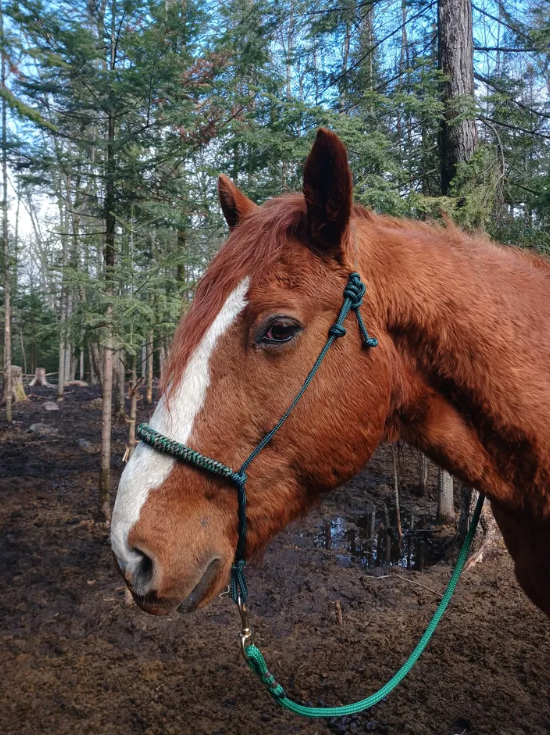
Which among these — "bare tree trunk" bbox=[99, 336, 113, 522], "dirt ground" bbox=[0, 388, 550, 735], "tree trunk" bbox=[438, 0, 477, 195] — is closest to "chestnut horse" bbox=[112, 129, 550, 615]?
"dirt ground" bbox=[0, 388, 550, 735]

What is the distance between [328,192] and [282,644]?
4.39 metres

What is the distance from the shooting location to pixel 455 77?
5332 millimetres

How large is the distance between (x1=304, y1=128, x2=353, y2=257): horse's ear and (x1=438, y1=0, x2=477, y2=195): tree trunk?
4486mm

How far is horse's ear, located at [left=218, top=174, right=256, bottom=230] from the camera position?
6.59 ft

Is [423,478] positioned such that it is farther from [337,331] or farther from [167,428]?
[167,428]

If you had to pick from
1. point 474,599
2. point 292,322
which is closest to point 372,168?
point 292,322

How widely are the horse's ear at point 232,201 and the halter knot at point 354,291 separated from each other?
676mm

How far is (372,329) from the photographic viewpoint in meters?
1.67

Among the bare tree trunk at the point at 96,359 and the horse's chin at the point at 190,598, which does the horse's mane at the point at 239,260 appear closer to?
the horse's chin at the point at 190,598

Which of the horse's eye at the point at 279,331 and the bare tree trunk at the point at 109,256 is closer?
the horse's eye at the point at 279,331

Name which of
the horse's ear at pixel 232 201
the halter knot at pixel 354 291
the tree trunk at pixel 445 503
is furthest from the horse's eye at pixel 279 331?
the tree trunk at pixel 445 503

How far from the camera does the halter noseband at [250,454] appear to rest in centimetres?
146

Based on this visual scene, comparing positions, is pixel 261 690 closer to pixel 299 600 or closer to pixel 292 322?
pixel 299 600

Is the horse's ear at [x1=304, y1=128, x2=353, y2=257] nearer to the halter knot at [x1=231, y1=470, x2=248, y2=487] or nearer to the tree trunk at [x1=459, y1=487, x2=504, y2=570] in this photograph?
the halter knot at [x1=231, y1=470, x2=248, y2=487]
